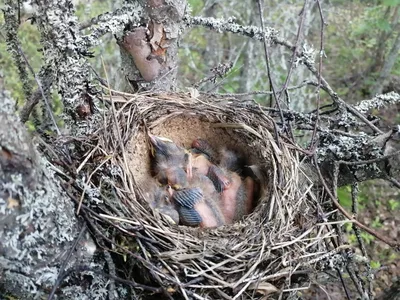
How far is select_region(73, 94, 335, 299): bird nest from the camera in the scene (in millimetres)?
1450

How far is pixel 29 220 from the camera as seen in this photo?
1094 mm

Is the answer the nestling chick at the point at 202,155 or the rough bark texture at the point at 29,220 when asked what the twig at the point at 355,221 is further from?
the rough bark texture at the point at 29,220

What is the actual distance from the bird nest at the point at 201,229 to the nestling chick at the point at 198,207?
146mm

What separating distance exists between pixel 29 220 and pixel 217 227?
95cm

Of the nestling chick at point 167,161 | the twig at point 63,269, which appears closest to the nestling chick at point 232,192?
the nestling chick at point 167,161

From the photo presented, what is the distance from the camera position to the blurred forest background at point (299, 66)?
370cm

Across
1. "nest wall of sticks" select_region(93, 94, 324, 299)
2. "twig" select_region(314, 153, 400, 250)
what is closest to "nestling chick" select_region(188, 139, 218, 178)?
"nest wall of sticks" select_region(93, 94, 324, 299)

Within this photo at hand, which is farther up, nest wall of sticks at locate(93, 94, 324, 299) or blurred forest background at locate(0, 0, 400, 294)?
blurred forest background at locate(0, 0, 400, 294)

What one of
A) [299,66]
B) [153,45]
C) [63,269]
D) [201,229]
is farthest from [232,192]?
[299,66]

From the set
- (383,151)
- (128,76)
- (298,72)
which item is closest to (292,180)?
(383,151)

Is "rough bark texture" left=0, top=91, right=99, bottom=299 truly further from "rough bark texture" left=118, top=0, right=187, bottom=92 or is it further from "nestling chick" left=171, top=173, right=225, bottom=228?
"rough bark texture" left=118, top=0, right=187, bottom=92

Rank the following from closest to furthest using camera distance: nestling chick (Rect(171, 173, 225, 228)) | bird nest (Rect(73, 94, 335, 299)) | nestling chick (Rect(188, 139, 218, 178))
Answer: bird nest (Rect(73, 94, 335, 299)), nestling chick (Rect(171, 173, 225, 228)), nestling chick (Rect(188, 139, 218, 178))

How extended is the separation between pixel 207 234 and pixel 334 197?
1.57 ft

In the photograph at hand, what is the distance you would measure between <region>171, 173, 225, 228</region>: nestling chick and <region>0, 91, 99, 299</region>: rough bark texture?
74cm
